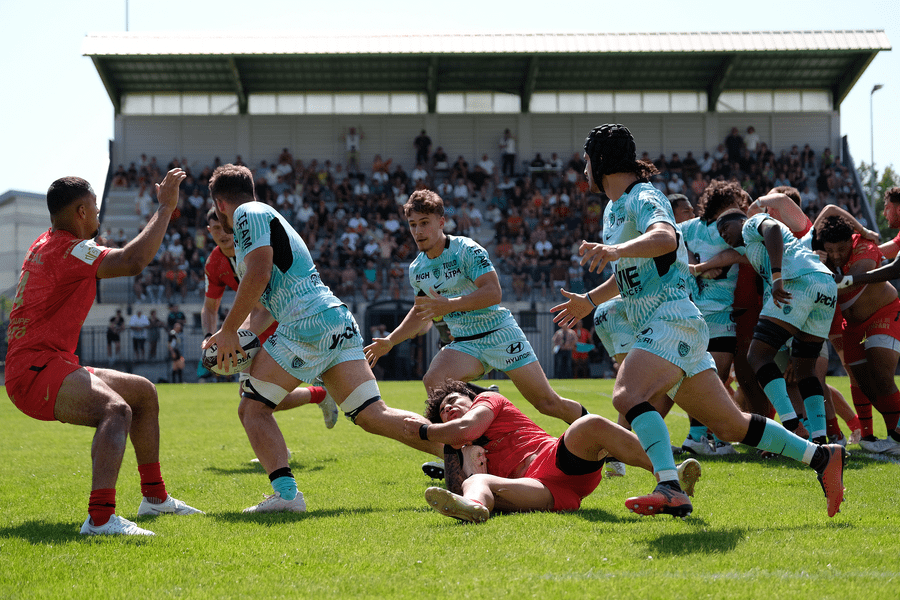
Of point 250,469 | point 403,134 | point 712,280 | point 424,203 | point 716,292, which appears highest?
point 403,134

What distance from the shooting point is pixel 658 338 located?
441 cm

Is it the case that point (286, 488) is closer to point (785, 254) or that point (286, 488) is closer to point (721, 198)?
point (785, 254)

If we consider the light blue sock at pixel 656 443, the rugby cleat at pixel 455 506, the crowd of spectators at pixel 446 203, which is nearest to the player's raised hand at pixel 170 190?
the rugby cleat at pixel 455 506

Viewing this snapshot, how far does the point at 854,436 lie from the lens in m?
8.45

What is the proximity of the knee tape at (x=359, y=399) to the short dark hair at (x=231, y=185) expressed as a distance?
1.50 metres

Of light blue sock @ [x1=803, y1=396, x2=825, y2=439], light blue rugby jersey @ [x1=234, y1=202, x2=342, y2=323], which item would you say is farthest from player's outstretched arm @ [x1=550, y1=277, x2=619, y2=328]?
light blue sock @ [x1=803, y1=396, x2=825, y2=439]

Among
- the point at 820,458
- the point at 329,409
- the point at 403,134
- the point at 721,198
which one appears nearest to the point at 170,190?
the point at 329,409

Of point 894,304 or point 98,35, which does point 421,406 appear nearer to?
point 894,304

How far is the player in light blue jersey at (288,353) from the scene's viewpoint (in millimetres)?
5141

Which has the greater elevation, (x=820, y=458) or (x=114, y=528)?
(x=820, y=458)

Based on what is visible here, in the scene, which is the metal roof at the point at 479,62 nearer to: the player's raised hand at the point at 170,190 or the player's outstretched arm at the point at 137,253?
the player's raised hand at the point at 170,190

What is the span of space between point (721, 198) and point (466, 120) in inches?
1088

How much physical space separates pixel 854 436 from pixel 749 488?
3556mm

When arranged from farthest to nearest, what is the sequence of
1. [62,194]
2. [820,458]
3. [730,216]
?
1. [730,216]
2. [62,194]
3. [820,458]
